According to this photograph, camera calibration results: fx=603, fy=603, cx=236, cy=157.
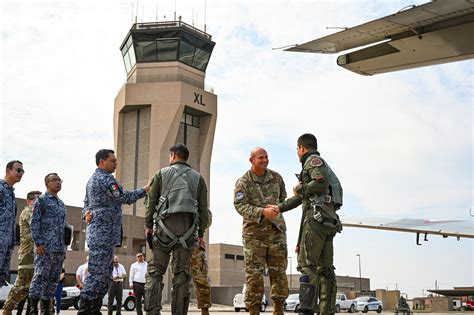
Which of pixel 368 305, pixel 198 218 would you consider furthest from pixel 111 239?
pixel 368 305

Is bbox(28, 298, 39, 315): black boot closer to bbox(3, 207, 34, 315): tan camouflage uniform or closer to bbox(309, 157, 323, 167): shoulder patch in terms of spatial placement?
bbox(3, 207, 34, 315): tan camouflage uniform

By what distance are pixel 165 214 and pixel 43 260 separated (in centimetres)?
258

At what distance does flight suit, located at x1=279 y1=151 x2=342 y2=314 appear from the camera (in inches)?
256

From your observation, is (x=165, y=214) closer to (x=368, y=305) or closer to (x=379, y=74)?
(x=379, y=74)

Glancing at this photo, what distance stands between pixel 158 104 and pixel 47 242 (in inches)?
1813

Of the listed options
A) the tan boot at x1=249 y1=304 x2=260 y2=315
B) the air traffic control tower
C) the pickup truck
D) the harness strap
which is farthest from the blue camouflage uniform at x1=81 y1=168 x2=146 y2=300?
the air traffic control tower

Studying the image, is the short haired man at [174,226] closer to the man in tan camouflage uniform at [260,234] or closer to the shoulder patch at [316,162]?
the man in tan camouflage uniform at [260,234]

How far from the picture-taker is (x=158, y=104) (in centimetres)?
5397

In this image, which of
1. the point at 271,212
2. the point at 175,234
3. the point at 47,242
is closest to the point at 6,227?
the point at 47,242

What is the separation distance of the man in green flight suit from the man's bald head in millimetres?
1058

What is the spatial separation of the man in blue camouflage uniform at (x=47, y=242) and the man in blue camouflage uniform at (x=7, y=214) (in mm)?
384

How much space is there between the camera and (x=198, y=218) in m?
7.09

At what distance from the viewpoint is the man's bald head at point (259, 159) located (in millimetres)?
7824

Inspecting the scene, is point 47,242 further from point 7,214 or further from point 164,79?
point 164,79
